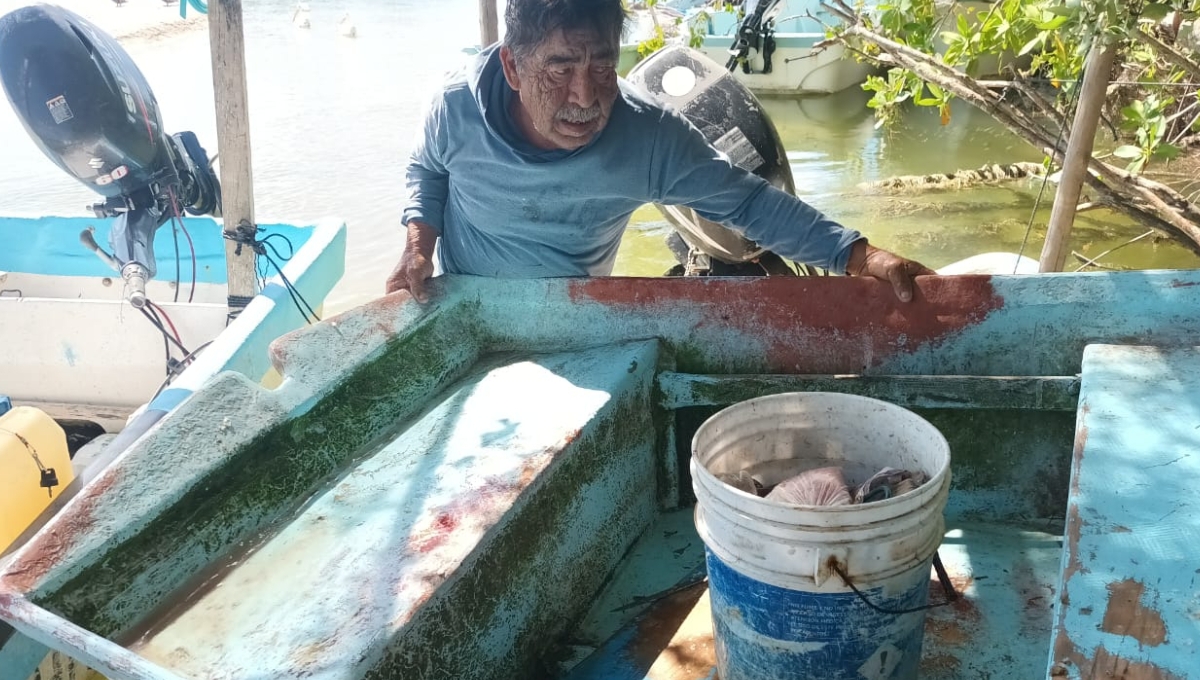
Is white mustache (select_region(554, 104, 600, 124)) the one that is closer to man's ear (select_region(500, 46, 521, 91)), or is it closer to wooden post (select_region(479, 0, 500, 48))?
man's ear (select_region(500, 46, 521, 91))

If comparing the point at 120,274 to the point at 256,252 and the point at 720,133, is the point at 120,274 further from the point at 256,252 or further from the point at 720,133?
the point at 720,133

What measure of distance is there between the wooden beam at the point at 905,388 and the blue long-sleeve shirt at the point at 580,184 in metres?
0.31

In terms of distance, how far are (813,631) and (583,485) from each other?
2.40 feet

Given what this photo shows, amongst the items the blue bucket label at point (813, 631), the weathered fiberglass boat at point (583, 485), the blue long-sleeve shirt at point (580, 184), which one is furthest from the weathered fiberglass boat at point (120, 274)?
the blue bucket label at point (813, 631)

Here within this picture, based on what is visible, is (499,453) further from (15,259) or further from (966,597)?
(15,259)

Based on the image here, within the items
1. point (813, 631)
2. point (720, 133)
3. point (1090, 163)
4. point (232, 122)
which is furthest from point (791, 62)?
point (813, 631)

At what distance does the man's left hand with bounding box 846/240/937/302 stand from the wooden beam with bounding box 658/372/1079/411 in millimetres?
222

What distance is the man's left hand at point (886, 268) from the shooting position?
221 cm

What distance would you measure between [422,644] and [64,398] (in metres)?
4.26

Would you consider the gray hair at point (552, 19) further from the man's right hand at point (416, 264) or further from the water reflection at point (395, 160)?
the water reflection at point (395, 160)

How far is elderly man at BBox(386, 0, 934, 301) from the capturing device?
2.23 metres

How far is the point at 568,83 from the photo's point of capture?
224 centimetres

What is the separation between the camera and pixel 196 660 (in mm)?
1488

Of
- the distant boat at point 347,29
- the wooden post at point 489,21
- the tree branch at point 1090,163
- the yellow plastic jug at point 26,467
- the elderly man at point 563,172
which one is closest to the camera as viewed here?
the elderly man at point 563,172
